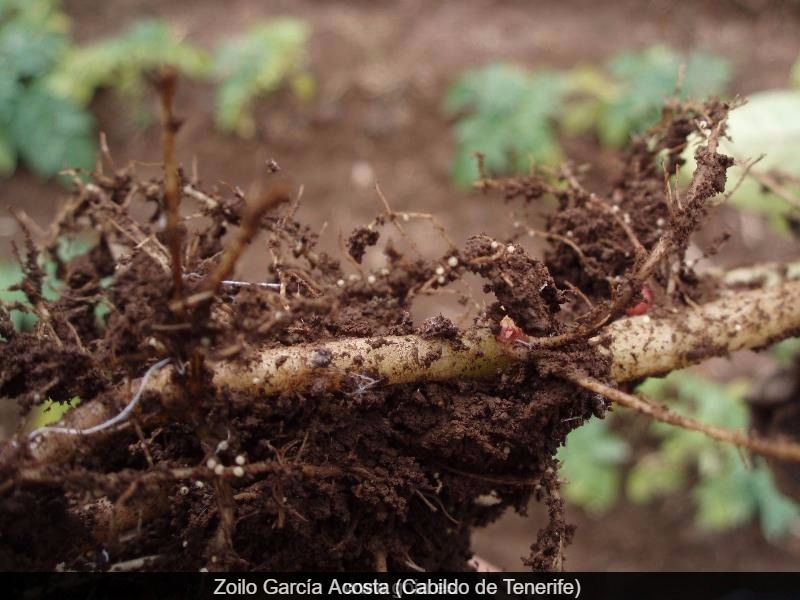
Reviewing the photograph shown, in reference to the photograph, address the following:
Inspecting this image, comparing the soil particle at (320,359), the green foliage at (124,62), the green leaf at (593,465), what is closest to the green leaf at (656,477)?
the green leaf at (593,465)

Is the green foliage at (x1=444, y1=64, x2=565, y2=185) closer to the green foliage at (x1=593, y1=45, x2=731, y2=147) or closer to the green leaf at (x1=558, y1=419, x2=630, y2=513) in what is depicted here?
the green foliage at (x1=593, y1=45, x2=731, y2=147)

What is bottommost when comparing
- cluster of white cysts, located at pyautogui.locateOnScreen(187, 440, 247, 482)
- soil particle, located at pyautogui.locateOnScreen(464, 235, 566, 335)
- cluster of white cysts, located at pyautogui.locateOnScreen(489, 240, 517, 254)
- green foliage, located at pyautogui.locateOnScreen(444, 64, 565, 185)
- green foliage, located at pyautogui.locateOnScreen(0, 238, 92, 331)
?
cluster of white cysts, located at pyautogui.locateOnScreen(187, 440, 247, 482)

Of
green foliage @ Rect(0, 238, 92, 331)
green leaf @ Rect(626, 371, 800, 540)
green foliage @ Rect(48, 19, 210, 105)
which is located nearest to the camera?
green foliage @ Rect(0, 238, 92, 331)

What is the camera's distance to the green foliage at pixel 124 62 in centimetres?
455

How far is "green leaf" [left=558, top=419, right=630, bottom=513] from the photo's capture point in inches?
147

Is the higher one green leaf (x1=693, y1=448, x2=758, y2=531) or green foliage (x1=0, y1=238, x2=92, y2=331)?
green leaf (x1=693, y1=448, x2=758, y2=531)

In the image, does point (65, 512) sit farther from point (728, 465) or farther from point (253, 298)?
point (728, 465)

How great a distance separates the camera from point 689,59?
4.54 metres

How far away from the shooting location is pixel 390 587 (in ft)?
4.27

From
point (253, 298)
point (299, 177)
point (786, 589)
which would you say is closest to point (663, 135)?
point (253, 298)

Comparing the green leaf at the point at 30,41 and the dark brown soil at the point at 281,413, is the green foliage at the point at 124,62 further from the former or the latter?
the dark brown soil at the point at 281,413

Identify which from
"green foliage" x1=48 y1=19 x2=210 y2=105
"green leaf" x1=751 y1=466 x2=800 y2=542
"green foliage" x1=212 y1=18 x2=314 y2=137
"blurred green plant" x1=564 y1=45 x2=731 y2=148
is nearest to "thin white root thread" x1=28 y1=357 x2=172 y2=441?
"green leaf" x1=751 y1=466 x2=800 y2=542

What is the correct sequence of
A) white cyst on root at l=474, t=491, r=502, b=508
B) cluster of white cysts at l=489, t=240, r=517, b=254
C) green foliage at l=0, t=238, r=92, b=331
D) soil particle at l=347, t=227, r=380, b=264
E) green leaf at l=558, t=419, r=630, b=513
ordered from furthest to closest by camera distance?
green leaf at l=558, t=419, r=630, b=513 → green foliage at l=0, t=238, r=92, b=331 → white cyst on root at l=474, t=491, r=502, b=508 → soil particle at l=347, t=227, r=380, b=264 → cluster of white cysts at l=489, t=240, r=517, b=254

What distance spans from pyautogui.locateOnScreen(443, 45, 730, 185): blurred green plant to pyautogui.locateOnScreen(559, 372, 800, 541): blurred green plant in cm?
164
